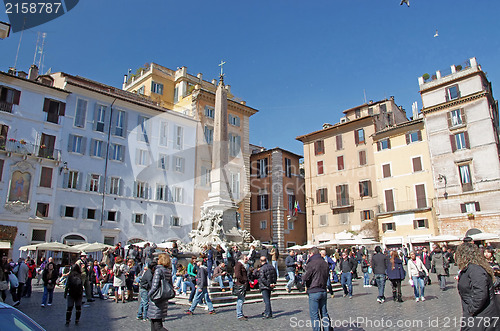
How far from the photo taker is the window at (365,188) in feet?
111

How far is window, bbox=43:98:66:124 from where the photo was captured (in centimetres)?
2666

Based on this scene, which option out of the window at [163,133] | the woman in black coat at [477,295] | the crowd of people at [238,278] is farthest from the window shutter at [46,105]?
the woman in black coat at [477,295]

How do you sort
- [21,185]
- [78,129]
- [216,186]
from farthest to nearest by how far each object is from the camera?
[78,129] < [21,185] < [216,186]

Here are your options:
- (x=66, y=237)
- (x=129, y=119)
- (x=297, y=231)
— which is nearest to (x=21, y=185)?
(x=66, y=237)

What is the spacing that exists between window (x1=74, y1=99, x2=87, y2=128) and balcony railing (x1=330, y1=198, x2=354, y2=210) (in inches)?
889

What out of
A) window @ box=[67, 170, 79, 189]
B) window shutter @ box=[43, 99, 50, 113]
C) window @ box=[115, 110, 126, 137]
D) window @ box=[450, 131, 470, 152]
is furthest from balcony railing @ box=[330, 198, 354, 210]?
window shutter @ box=[43, 99, 50, 113]

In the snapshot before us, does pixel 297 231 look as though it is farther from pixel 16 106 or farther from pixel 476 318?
pixel 476 318

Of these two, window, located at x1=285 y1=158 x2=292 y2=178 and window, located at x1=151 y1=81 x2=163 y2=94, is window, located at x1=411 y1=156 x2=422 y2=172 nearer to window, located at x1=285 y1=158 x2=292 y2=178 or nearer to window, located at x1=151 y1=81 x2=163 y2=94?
window, located at x1=285 y1=158 x2=292 y2=178

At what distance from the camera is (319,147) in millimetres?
38656

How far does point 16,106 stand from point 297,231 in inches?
1051

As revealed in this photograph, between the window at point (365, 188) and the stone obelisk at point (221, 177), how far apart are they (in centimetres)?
2026

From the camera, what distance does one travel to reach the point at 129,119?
101 feet

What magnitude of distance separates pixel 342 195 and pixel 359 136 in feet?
19.2

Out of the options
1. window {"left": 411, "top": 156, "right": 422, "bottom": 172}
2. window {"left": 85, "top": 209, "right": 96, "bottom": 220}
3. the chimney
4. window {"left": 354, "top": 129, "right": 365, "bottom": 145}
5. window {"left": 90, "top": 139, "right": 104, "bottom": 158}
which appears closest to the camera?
window {"left": 85, "top": 209, "right": 96, "bottom": 220}
